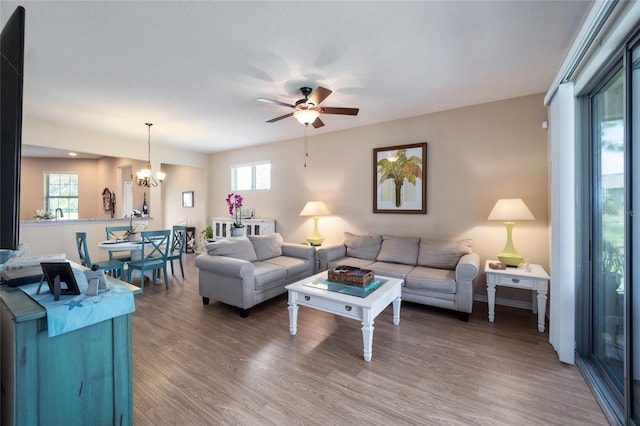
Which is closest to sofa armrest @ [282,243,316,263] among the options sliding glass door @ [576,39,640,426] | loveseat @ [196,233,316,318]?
loveseat @ [196,233,316,318]

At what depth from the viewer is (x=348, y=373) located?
2.07 meters

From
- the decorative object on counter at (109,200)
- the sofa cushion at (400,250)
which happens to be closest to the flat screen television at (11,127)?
the sofa cushion at (400,250)

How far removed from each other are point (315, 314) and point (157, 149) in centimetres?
501

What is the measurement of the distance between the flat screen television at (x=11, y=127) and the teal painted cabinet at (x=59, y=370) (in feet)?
1.22

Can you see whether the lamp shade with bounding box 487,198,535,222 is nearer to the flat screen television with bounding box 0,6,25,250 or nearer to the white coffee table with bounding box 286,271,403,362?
the white coffee table with bounding box 286,271,403,362

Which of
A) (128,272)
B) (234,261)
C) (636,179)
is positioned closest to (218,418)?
(234,261)

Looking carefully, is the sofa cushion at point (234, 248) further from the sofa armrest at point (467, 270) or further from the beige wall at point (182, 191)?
the beige wall at point (182, 191)

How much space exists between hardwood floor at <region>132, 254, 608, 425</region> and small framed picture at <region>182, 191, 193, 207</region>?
190 inches

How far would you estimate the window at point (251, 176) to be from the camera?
600cm

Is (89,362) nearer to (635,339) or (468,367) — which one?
(468,367)

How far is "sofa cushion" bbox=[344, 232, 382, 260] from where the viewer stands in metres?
4.11

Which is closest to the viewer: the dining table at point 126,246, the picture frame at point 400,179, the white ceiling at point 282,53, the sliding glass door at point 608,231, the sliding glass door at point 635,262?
the sliding glass door at point 635,262

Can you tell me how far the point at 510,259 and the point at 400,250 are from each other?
4.18ft

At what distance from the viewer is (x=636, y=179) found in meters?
1.56
